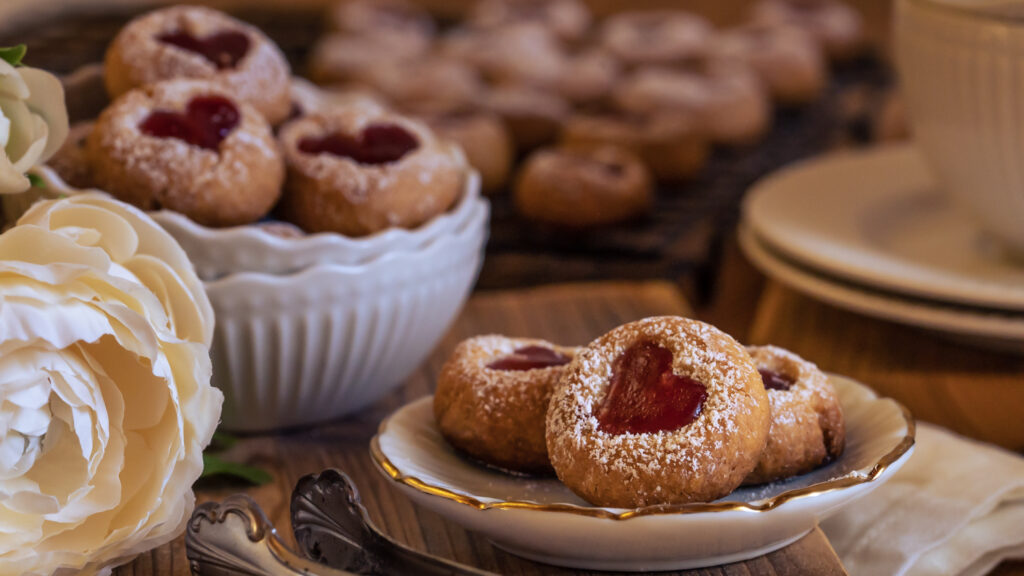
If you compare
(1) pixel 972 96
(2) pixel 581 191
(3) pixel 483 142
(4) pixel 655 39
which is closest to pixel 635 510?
(1) pixel 972 96

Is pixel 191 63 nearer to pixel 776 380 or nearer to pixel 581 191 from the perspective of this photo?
pixel 776 380

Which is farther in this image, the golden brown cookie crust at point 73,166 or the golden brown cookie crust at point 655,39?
the golden brown cookie crust at point 655,39

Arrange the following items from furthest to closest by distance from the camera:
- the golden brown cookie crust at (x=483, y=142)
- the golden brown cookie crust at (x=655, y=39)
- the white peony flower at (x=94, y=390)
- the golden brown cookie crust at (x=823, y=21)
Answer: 1. the golden brown cookie crust at (x=823, y=21)
2. the golden brown cookie crust at (x=655, y=39)
3. the golden brown cookie crust at (x=483, y=142)
4. the white peony flower at (x=94, y=390)

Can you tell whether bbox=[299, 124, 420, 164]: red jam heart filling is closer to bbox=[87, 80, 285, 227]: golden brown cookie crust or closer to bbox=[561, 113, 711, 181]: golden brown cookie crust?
bbox=[87, 80, 285, 227]: golden brown cookie crust

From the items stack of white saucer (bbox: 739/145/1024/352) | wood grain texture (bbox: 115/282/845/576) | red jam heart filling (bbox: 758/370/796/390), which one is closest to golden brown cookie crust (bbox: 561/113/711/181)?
stack of white saucer (bbox: 739/145/1024/352)

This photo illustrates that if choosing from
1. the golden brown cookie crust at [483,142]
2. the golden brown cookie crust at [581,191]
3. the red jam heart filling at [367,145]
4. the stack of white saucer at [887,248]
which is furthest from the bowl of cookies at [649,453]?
the golden brown cookie crust at [483,142]

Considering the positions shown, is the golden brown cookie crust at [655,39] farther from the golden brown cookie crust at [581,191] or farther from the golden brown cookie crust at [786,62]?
the golden brown cookie crust at [581,191]
